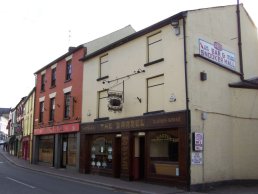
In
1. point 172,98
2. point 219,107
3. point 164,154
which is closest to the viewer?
point 172,98

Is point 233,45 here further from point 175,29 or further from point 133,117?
point 133,117

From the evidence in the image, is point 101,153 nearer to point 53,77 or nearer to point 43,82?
point 53,77

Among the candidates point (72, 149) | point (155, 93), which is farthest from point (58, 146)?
point (155, 93)

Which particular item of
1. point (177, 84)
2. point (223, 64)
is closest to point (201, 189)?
point (177, 84)

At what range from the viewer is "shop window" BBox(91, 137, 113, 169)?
72.2 ft

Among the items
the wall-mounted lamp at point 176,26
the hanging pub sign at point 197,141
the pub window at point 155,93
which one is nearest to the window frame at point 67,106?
the pub window at point 155,93

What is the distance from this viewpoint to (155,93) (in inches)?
735

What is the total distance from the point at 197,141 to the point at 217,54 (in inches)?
193

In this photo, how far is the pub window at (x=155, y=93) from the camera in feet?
60.0

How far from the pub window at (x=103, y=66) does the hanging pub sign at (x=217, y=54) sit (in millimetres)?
6887

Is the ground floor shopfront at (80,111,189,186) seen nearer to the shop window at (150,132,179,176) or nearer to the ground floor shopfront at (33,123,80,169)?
the shop window at (150,132,179,176)

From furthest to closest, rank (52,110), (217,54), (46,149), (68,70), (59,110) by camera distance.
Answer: (46,149)
(52,110)
(59,110)
(68,70)
(217,54)

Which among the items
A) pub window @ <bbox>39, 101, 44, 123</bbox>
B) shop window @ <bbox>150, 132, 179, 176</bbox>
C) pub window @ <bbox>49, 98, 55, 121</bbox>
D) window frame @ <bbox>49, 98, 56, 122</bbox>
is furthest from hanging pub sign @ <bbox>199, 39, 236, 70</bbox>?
pub window @ <bbox>39, 101, 44, 123</bbox>

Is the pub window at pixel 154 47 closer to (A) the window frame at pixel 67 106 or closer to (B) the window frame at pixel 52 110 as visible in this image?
(A) the window frame at pixel 67 106
